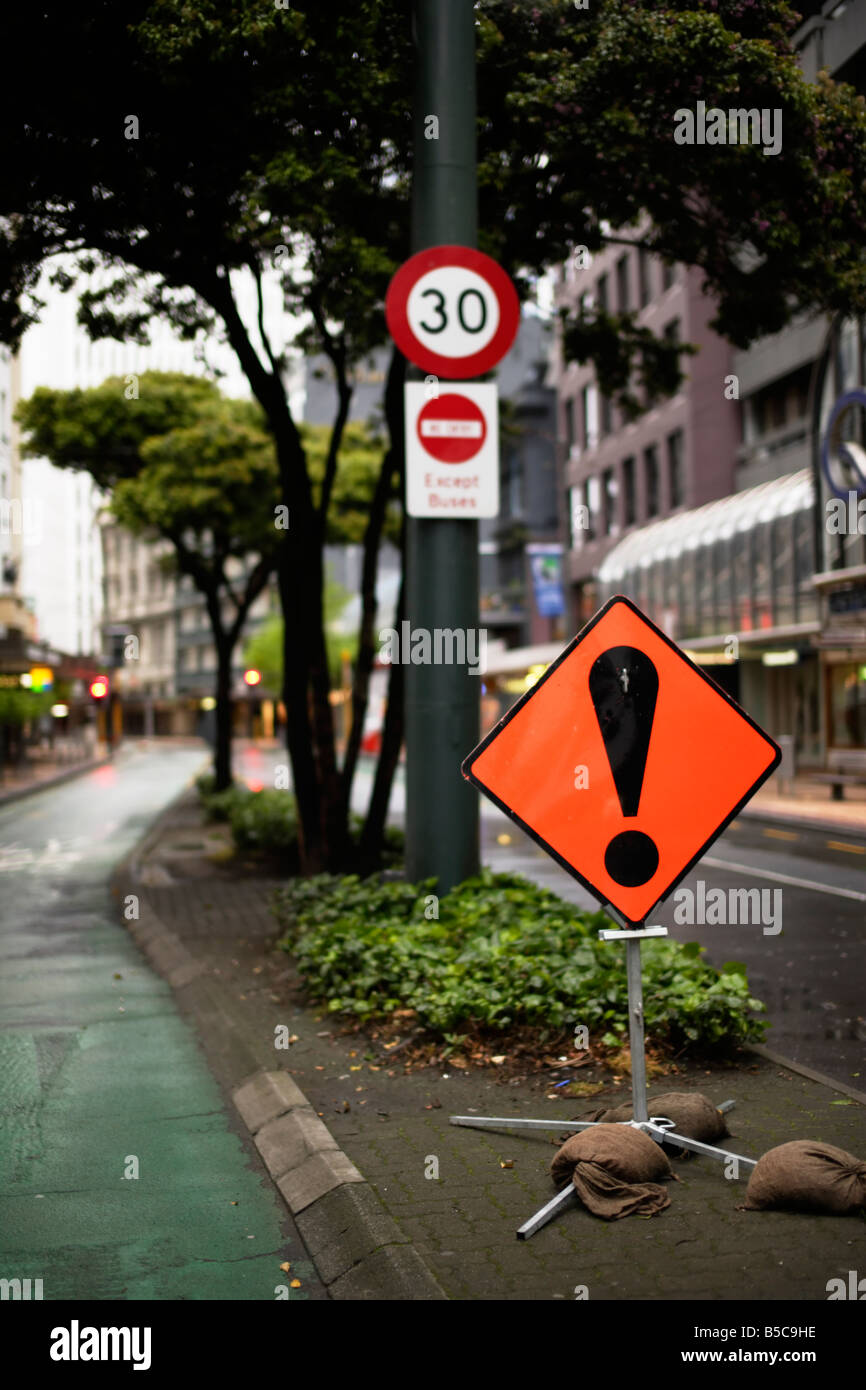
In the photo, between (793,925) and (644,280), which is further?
(644,280)

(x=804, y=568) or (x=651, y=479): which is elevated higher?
(x=651, y=479)

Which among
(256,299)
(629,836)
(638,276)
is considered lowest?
(629,836)

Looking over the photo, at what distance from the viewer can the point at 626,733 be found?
15.4 ft

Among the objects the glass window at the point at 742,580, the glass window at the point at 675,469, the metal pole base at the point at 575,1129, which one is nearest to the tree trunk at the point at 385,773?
the metal pole base at the point at 575,1129

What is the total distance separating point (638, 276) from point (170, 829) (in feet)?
87.3

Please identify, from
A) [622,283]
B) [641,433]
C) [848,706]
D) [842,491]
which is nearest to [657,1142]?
[842,491]

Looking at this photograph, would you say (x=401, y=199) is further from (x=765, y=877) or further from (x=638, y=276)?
(x=638, y=276)

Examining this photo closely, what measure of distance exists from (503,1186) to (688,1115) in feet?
2.48

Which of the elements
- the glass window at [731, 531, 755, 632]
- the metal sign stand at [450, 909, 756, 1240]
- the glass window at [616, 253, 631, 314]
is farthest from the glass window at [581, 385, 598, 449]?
the metal sign stand at [450, 909, 756, 1240]

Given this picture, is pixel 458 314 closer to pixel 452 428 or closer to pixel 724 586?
pixel 452 428

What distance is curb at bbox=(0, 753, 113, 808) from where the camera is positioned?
31.7 m

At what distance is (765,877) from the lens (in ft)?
47.1

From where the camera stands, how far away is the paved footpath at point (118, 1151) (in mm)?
4199
